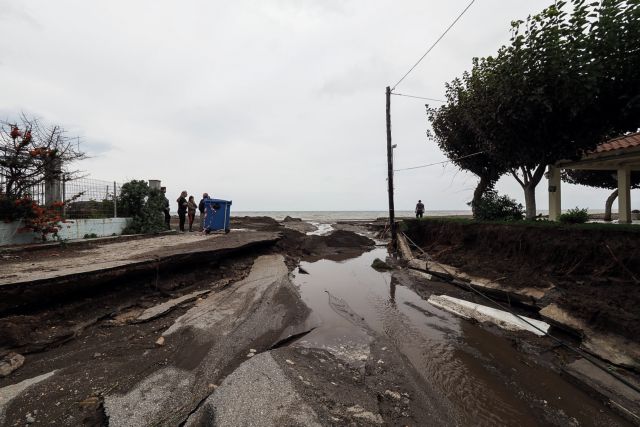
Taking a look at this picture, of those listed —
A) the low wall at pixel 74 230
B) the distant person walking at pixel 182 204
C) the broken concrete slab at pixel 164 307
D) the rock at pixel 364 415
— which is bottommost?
the rock at pixel 364 415

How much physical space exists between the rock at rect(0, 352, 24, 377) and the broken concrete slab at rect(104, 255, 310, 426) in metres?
1.55

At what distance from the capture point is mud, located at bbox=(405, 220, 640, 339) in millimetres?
5012

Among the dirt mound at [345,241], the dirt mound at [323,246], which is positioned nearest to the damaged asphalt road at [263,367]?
the dirt mound at [323,246]

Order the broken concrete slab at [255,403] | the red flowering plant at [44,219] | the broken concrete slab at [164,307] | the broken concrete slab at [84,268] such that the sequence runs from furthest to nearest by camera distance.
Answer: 1. the red flowering plant at [44,219]
2. the broken concrete slab at [164,307]
3. the broken concrete slab at [84,268]
4. the broken concrete slab at [255,403]

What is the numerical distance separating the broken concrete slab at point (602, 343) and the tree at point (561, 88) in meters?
4.90

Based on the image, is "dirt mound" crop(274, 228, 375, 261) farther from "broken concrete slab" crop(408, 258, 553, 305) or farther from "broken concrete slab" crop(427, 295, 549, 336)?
"broken concrete slab" crop(427, 295, 549, 336)

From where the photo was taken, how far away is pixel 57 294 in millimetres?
4914

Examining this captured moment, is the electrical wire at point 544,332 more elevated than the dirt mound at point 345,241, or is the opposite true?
the dirt mound at point 345,241

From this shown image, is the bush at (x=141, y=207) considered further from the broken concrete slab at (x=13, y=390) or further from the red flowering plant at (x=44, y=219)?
the broken concrete slab at (x=13, y=390)

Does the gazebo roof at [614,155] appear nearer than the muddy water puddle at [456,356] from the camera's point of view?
No

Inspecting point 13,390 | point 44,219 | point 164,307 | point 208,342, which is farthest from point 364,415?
point 44,219

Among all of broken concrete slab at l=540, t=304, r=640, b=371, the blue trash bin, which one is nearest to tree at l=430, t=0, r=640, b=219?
broken concrete slab at l=540, t=304, r=640, b=371

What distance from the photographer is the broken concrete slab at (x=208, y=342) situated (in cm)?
296

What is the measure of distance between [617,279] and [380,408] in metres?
5.82
